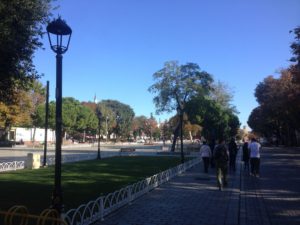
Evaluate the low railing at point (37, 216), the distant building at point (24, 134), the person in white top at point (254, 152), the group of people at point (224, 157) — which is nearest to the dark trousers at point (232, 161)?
the group of people at point (224, 157)

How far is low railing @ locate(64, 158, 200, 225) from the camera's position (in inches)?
337

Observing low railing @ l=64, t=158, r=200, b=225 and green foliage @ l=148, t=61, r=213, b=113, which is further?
green foliage @ l=148, t=61, r=213, b=113

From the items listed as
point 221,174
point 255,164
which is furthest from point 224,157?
point 255,164

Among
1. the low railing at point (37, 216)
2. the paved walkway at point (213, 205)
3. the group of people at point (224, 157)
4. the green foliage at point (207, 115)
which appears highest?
the green foliage at point (207, 115)

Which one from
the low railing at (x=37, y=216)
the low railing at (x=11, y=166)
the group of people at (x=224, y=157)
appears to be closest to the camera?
the low railing at (x=37, y=216)

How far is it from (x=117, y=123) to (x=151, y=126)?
18003mm

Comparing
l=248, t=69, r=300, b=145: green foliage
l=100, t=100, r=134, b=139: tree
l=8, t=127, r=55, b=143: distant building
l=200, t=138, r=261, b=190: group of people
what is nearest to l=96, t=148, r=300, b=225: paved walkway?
l=200, t=138, r=261, b=190: group of people

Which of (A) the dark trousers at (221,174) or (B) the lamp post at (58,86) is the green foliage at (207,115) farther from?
(B) the lamp post at (58,86)

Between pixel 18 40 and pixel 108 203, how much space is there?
4.70 m

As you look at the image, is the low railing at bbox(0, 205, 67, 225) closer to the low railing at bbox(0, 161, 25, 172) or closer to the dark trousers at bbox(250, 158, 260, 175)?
the dark trousers at bbox(250, 158, 260, 175)

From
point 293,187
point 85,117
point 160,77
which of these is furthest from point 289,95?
point 85,117

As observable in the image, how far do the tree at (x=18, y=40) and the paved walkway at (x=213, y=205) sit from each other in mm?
4686

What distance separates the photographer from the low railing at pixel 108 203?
8572mm

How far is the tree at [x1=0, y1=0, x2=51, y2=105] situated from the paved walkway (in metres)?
4.69
